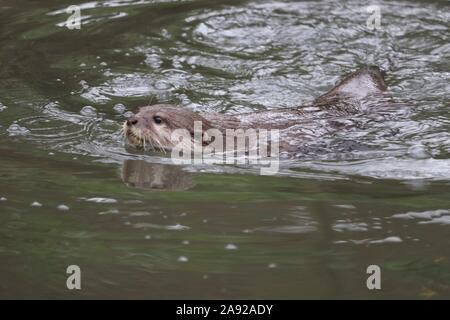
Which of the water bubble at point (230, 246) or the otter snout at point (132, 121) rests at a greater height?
the otter snout at point (132, 121)

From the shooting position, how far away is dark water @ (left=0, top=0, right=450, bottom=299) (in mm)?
3473

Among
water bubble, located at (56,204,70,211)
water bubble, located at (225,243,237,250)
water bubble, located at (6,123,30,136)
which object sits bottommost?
water bubble, located at (225,243,237,250)

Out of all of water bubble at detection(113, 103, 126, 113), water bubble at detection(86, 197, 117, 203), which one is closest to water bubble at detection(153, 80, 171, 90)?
water bubble at detection(113, 103, 126, 113)

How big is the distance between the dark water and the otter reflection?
0.02m

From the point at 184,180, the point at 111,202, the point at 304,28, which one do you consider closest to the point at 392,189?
the point at 184,180

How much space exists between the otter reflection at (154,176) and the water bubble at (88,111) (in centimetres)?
122

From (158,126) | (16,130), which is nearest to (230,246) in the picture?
(158,126)

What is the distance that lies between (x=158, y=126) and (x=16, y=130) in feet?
3.53

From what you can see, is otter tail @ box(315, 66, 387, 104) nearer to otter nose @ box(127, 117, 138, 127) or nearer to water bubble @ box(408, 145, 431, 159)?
water bubble @ box(408, 145, 431, 159)

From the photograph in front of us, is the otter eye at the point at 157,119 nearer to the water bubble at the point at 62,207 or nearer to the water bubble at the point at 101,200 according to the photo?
the water bubble at the point at 101,200

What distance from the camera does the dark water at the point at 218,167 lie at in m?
3.47

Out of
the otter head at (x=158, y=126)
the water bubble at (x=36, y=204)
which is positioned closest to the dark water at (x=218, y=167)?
the water bubble at (x=36, y=204)
